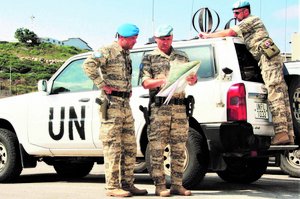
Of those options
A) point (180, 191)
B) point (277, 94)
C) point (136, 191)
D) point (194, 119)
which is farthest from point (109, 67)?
point (277, 94)

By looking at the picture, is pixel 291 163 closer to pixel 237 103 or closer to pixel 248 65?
pixel 248 65

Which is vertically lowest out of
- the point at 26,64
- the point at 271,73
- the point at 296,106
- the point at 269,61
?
the point at 296,106

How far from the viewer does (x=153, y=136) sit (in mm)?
6238

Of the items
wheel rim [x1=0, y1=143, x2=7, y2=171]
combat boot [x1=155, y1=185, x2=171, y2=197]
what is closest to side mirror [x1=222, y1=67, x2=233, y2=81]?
combat boot [x1=155, y1=185, x2=171, y2=197]

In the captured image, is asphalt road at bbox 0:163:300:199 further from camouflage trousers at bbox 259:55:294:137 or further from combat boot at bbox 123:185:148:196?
camouflage trousers at bbox 259:55:294:137

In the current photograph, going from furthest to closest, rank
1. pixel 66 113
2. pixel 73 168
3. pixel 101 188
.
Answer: pixel 73 168, pixel 66 113, pixel 101 188

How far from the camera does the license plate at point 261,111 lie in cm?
643

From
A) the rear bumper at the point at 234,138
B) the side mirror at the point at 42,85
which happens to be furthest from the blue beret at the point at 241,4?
the side mirror at the point at 42,85

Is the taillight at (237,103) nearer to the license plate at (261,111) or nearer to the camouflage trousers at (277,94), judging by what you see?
the license plate at (261,111)

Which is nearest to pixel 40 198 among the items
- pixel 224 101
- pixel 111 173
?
pixel 111 173

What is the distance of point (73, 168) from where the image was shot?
914cm

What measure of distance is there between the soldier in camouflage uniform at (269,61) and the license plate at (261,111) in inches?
2.6

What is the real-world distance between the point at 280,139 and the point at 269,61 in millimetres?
871

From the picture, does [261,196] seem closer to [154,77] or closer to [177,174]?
[177,174]
